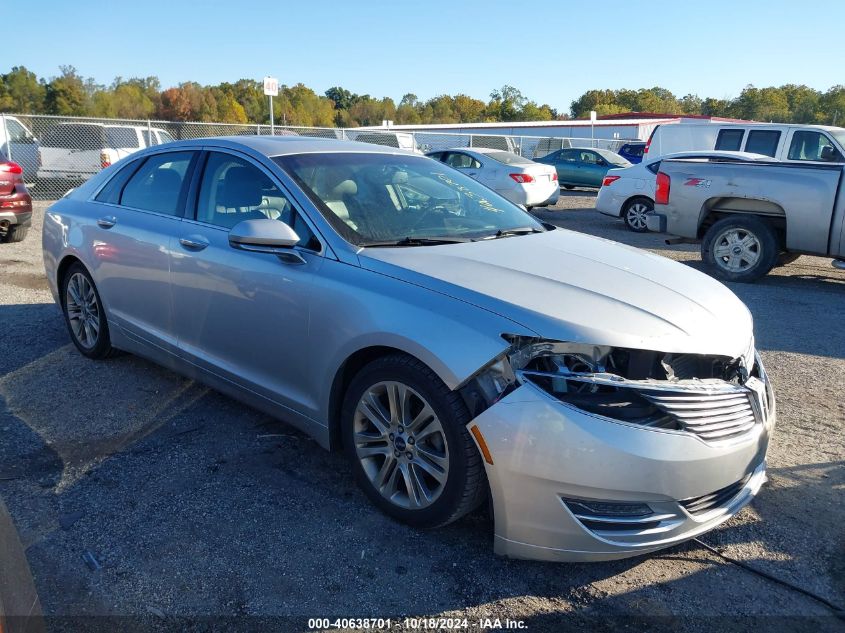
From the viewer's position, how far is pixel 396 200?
12.5 feet

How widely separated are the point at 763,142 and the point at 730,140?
0.89m

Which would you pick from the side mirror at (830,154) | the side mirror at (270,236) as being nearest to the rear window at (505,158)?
the side mirror at (830,154)

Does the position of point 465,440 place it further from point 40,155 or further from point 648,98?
point 648,98

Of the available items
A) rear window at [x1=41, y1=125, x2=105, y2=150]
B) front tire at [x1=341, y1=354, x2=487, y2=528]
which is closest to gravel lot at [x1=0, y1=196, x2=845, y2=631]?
front tire at [x1=341, y1=354, x2=487, y2=528]

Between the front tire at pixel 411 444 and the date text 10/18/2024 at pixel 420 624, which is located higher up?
the front tire at pixel 411 444

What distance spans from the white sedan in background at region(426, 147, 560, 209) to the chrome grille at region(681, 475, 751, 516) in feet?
40.5

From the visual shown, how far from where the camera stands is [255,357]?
3570mm

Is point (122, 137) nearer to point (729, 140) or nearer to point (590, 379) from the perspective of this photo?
point (729, 140)

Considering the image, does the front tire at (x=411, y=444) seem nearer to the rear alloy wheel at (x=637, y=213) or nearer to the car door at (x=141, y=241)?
the car door at (x=141, y=241)

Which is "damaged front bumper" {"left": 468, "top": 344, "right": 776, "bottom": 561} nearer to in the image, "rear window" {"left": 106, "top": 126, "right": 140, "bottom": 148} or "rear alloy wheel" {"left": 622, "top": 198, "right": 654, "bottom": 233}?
"rear alloy wheel" {"left": 622, "top": 198, "right": 654, "bottom": 233}

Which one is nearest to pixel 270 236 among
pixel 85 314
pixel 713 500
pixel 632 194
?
pixel 713 500

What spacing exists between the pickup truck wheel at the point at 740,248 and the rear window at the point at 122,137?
1465cm

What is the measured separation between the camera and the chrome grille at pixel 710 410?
2.54 metres

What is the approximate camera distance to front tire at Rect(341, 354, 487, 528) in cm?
268
